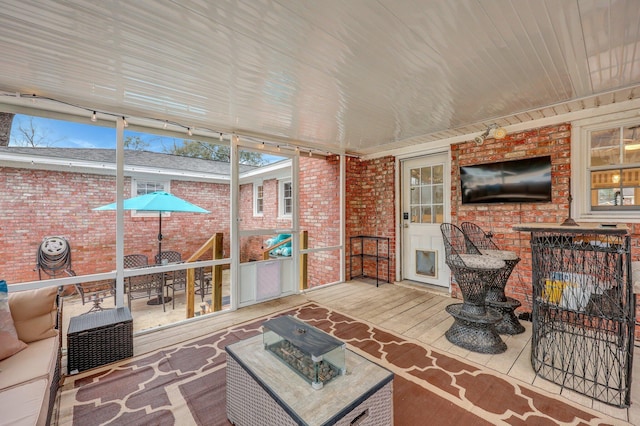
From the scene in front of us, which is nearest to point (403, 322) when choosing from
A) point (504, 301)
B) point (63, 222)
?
point (504, 301)

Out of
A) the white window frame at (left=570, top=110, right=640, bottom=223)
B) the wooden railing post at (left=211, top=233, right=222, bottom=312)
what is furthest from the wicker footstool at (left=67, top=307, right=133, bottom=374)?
the white window frame at (left=570, top=110, right=640, bottom=223)

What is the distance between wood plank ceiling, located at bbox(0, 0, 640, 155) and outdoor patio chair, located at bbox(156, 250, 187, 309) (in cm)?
177

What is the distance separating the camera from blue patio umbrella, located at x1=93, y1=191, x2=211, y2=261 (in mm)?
3242

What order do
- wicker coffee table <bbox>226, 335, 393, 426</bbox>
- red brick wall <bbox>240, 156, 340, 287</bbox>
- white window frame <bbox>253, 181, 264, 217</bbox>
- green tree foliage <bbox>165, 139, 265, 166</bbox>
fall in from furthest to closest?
1. red brick wall <bbox>240, 156, 340, 287</bbox>
2. white window frame <bbox>253, 181, 264, 217</bbox>
3. green tree foliage <bbox>165, 139, 265, 166</bbox>
4. wicker coffee table <bbox>226, 335, 393, 426</bbox>

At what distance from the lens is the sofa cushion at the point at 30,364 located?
166cm

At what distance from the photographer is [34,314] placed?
216 cm

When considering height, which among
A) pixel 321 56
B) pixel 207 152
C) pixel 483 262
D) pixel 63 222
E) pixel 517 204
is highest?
pixel 321 56

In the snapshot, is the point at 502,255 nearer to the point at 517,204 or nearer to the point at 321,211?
the point at 517,204

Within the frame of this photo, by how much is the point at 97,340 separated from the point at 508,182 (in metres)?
4.98

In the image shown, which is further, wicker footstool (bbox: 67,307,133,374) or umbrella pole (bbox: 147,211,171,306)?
umbrella pole (bbox: 147,211,171,306)

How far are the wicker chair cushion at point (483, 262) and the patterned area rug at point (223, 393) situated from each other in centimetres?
90

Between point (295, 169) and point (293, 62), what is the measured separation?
257cm

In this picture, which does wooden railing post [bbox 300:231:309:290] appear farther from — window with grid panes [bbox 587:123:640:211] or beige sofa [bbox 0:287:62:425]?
window with grid panes [bbox 587:123:640:211]

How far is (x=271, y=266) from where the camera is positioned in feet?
14.3
